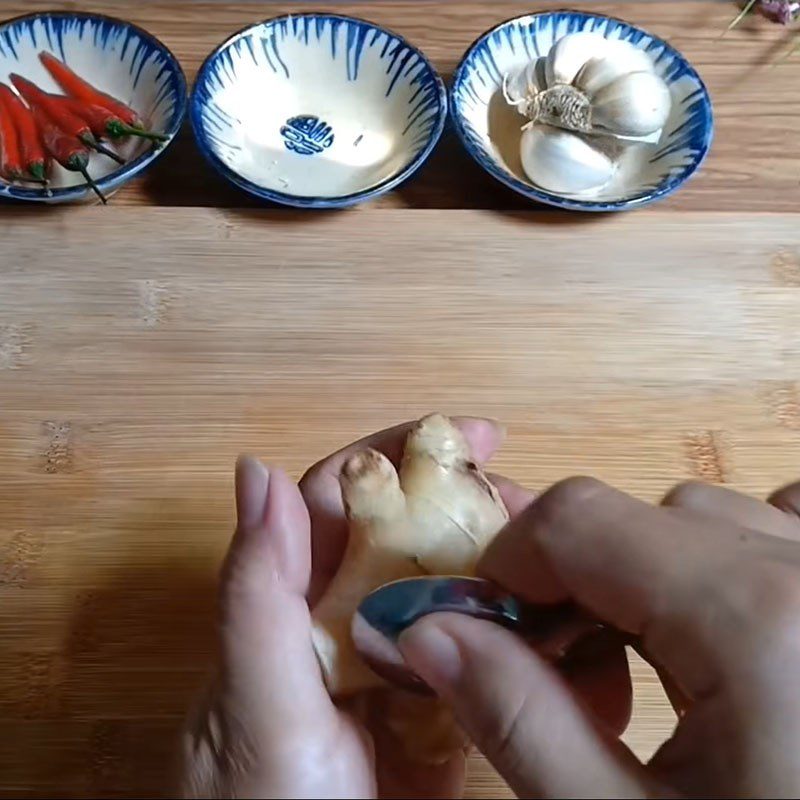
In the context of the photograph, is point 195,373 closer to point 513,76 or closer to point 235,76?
point 235,76

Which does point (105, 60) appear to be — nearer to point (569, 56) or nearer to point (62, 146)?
point (62, 146)

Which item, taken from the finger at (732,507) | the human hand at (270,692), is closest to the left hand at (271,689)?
the human hand at (270,692)

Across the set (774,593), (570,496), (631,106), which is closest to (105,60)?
(631,106)

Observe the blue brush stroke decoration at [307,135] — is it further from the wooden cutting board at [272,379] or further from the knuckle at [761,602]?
the knuckle at [761,602]

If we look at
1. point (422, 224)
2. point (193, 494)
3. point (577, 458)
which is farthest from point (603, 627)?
point (422, 224)

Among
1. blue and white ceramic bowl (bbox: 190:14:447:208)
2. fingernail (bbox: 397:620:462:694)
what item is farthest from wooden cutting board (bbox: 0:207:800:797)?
fingernail (bbox: 397:620:462:694)

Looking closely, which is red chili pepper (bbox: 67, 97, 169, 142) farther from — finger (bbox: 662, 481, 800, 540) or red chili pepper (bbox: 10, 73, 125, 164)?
finger (bbox: 662, 481, 800, 540)
